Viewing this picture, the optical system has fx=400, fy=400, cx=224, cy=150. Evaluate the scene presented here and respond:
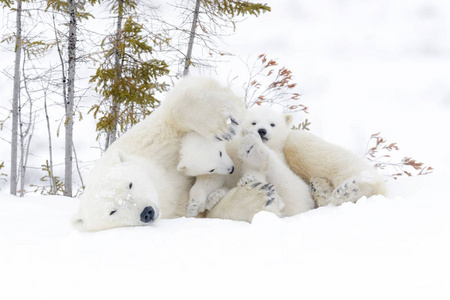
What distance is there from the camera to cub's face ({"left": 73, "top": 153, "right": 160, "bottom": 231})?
68.2 inches

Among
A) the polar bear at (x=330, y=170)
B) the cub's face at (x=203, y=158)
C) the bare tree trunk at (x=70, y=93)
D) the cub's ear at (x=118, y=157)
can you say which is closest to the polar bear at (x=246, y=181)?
the cub's face at (x=203, y=158)

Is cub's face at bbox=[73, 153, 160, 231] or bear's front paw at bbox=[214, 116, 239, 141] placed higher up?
bear's front paw at bbox=[214, 116, 239, 141]

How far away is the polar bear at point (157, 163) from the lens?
1.76 m

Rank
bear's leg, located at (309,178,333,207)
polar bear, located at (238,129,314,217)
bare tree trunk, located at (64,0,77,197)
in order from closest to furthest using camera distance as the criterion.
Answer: polar bear, located at (238,129,314,217), bear's leg, located at (309,178,333,207), bare tree trunk, located at (64,0,77,197)

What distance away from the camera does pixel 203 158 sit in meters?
2.10

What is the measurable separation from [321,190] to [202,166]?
84 centimetres

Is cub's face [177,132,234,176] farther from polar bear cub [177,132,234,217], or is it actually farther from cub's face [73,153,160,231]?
cub's face [73,153,160,231]

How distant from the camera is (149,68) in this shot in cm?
550

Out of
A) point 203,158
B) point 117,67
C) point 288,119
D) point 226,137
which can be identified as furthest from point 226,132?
point 117,67

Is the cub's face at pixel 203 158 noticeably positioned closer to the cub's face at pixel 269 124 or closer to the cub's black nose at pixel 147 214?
the cub's black nose at pixel 147 214

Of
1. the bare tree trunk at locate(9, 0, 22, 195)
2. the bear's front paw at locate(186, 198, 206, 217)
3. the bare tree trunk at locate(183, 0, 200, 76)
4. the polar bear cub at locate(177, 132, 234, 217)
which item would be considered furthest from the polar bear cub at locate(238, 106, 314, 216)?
the bare tree trunk at locate(9, 0, 22, 195)

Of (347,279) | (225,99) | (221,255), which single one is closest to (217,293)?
(221,255)

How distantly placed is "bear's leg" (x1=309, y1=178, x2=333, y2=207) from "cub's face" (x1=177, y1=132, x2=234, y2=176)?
0.66 m

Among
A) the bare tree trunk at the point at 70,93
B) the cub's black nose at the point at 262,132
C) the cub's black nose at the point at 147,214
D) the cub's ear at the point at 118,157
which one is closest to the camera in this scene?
the cub's black nose at the point at 147,214
